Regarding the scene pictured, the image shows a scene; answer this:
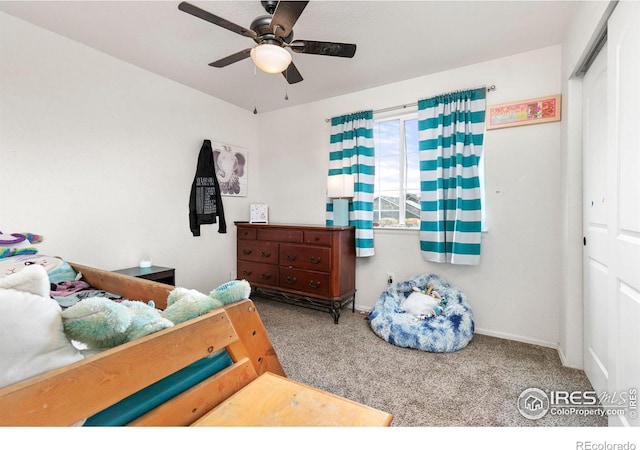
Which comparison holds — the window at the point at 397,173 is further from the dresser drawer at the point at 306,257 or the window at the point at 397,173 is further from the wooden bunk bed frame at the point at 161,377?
the wooden bunk bed frame at the point at 161,377

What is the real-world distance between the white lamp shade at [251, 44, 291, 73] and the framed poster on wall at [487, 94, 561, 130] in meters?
1.90

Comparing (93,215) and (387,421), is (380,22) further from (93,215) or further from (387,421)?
(93,215)

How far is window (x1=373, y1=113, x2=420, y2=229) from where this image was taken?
9.50 ft

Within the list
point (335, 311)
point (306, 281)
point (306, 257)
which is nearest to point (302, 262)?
point (306, 257)

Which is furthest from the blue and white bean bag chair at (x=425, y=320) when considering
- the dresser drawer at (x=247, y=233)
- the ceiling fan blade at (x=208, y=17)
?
the ceiling fan blade at (x=208, y=17)

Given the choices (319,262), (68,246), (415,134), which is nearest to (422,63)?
(415,134)

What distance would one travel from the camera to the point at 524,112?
7.65 feet

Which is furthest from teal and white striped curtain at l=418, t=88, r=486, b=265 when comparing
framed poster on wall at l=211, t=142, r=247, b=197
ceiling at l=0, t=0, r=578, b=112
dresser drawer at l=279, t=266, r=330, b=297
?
framed poster on wall at l=211, t=142, r=247, b=197

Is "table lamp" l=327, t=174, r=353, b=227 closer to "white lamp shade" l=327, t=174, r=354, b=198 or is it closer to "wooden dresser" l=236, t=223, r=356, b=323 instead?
"white lamp shade" l=327, t=174, r=354, b=198

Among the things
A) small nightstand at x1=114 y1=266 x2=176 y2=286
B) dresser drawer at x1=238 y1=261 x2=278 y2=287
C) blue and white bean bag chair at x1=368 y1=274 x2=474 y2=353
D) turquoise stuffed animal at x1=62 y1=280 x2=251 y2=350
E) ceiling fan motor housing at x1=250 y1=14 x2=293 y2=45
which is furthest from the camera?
dresser drawer at x1=238 y1=261 x2=278 y2=287

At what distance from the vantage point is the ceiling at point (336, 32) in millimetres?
1853

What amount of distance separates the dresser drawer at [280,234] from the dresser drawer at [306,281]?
1.05 feet

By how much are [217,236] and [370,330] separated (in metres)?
2.07

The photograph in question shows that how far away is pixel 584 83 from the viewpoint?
1.88 meters
